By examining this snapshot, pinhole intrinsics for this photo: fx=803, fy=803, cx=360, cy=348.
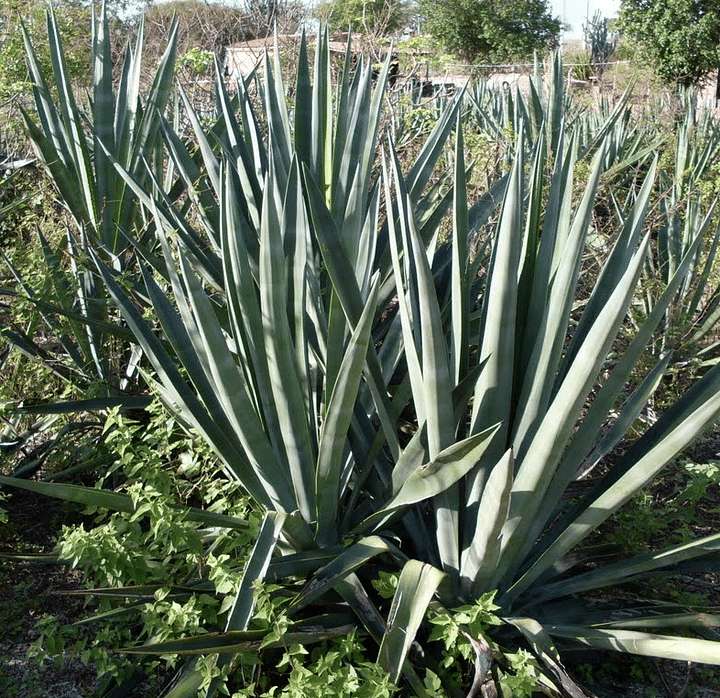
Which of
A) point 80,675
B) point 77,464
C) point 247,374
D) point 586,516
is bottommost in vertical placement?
point 80,675

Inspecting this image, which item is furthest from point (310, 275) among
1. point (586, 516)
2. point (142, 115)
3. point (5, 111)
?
point (5, 111)

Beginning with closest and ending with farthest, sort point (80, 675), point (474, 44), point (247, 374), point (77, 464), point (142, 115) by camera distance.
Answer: point (247, 374), point (80, 675), point (77, 464), point (142, 115), point (474, 44)

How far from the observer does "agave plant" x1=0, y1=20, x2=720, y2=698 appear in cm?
178

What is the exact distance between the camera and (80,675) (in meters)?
2.32

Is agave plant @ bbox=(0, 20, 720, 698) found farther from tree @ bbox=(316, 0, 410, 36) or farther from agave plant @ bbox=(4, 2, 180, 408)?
tree @ bbox=(316, 0, 410, 36)

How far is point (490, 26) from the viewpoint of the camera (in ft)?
101

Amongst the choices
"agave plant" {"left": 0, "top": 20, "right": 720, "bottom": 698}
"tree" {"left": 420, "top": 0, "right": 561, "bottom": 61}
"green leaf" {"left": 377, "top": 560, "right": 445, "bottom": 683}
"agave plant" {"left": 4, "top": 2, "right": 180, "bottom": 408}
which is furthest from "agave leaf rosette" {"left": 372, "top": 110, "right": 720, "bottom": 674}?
"tree" {"left": 420, "top": 0, "right": 561, "bottom": 61}

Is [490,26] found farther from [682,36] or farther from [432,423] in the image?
[432,423]

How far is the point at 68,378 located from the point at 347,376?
6.26ft

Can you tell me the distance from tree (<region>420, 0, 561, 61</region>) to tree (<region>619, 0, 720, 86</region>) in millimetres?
11937

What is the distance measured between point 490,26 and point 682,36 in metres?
14.0

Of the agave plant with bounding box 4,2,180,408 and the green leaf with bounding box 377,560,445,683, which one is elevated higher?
the agave plant with bounding box 4,2,180,408

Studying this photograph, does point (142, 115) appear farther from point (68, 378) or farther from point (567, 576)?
point (567, 576)

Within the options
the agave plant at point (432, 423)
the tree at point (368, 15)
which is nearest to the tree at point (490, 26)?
the tree at point (368, 15)
